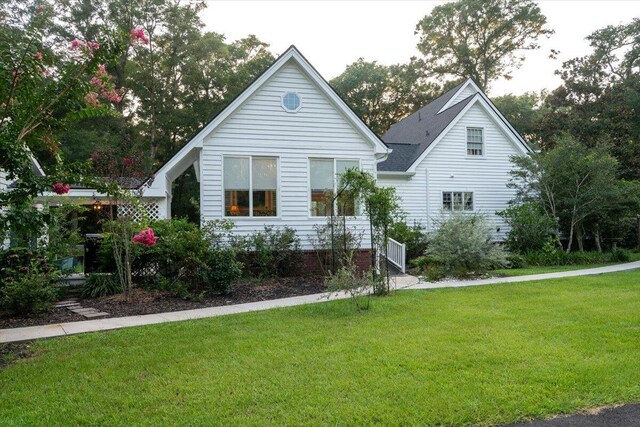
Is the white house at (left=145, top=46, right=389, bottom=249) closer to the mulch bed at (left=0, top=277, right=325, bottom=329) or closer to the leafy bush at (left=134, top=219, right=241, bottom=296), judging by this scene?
the leafy bush at (left=134, top=219, right=241, bottom=296)

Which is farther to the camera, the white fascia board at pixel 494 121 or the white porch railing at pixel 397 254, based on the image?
the white fascia board at pixel 494 121

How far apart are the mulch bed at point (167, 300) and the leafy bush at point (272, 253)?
0.56m

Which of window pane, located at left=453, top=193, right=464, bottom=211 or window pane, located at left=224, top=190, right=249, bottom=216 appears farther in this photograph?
window pane, located at left=453, top=193, right=464, bottom=211

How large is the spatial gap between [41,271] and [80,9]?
22.3 metres

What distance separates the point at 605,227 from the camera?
17328mm

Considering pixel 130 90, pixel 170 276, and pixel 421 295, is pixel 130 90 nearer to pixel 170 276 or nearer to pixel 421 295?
pixel 170 276

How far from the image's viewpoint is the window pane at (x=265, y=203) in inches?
475

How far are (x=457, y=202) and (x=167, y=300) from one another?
508 inches

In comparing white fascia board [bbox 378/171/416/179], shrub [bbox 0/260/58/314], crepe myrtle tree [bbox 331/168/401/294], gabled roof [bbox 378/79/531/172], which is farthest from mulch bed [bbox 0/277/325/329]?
gabled roof [bbox 378/79/531/172]

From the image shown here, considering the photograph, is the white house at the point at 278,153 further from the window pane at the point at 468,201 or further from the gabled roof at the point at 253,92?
the window pane at the point at 468,201

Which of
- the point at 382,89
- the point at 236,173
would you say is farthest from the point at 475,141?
the point at 382,89

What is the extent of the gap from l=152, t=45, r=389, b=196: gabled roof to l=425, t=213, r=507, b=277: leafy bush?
318 cm

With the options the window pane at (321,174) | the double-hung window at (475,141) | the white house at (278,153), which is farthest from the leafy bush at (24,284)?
the double-hung window at (475,141)

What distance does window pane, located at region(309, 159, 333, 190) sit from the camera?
1256 centimetres
